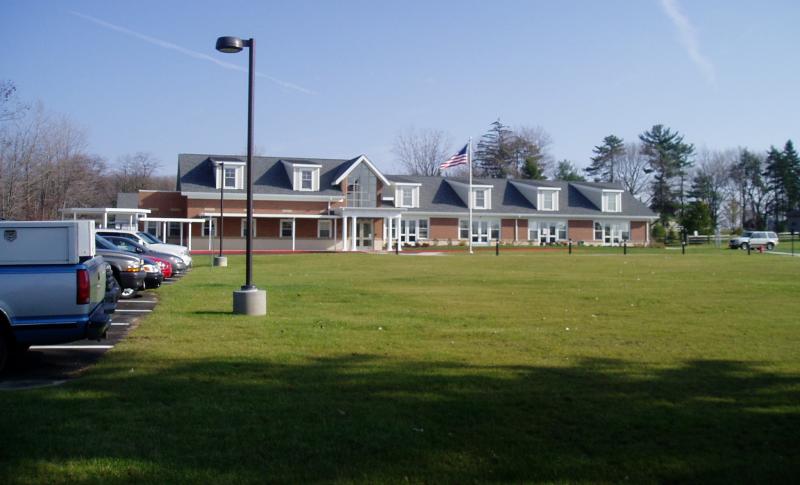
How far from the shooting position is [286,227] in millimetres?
54406

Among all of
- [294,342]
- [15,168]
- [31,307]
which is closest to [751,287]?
[294,342]

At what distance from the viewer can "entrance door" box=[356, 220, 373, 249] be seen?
186ft

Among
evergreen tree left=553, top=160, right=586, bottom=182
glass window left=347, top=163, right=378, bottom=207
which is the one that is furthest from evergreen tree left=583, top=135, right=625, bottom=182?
glass window left=347, top=163, right=378, bottom=207

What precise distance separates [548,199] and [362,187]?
20643mm

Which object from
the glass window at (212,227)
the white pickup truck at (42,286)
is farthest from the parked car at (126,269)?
the glass window at (212,227)

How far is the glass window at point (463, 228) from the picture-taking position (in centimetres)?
6412

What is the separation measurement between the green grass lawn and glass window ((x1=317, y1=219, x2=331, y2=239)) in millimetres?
41554

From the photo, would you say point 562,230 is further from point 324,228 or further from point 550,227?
point 324,228

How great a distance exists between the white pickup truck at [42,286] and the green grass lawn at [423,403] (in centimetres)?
76

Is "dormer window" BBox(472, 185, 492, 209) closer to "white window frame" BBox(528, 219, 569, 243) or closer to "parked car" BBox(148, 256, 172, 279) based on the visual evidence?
"white window frame" BBox(528, 219, 569, 243)

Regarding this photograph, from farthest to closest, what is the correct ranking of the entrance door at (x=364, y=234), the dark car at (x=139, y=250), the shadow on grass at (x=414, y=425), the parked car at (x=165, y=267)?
the entrance door at (x=364, y=234)
the dark car at (x=139, y=250)
the parked car at (x=165, y=267)
the shadow on grass at (x=414, y=425)

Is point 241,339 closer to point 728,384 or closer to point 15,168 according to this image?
point 728,384

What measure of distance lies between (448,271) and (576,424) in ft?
72.5

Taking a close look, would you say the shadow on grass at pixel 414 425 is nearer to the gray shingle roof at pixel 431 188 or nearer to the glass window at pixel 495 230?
the gray shingle roof at pixel 431 188
